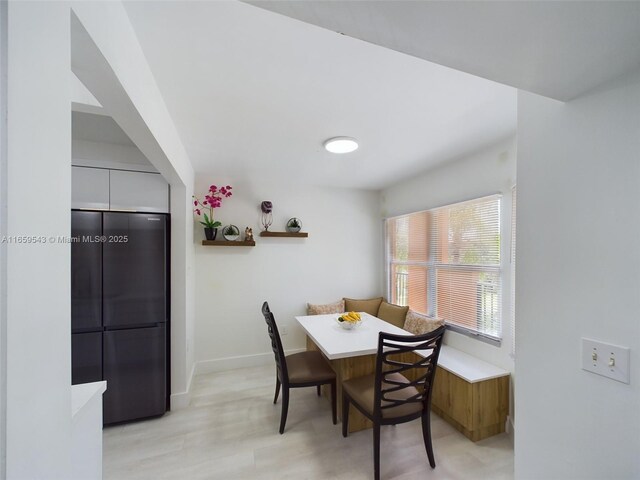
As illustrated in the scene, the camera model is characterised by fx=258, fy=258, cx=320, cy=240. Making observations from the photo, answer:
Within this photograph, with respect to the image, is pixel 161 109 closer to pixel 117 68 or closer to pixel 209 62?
pixel 209 62

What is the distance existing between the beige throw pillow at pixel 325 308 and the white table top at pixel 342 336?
1.76 ft

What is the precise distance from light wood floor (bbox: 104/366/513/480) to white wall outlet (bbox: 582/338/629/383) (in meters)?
1.39

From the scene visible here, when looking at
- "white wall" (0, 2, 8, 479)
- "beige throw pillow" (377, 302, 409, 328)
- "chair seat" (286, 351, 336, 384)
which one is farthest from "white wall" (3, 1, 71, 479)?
"beige throw pillow" (377, 302, 409, 328)

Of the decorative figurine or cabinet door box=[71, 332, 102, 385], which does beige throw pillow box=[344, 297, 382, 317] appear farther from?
cabinet door box=[71, 332, 102, 385]

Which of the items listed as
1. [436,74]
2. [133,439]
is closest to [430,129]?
[436,74]

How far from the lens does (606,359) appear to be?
2.62 feet

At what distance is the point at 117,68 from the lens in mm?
956

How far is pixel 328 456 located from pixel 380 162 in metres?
2.59

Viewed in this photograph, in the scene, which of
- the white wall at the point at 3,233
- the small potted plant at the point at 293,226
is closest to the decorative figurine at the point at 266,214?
the small potted plant at the point at 293,226

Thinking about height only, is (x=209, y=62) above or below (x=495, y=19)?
above

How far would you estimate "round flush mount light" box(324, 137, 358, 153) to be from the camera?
2123 millimetres

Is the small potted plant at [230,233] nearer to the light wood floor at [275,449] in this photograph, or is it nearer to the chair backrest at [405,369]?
the light wood floor at [275,449]

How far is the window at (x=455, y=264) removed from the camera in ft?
7.61

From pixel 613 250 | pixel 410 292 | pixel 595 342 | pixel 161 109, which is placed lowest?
pixel 410 292
